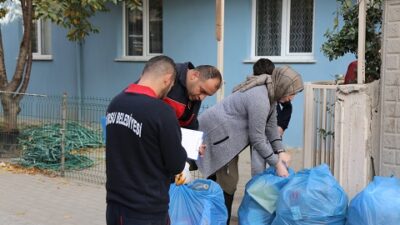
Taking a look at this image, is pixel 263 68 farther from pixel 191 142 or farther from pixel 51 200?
pixel 51 200

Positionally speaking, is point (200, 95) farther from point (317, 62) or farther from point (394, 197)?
point (317, 62)

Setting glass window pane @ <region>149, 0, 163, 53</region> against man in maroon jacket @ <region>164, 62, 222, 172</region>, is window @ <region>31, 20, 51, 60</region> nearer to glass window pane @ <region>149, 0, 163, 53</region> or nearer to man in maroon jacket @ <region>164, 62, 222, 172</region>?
glass window pane @ <region>149, 0, 163, 53</region>

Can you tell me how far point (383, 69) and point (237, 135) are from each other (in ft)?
4.50

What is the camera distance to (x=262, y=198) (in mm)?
4320

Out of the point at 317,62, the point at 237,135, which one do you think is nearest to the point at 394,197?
the point at 237,135

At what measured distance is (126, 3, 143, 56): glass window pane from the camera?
37.4ft

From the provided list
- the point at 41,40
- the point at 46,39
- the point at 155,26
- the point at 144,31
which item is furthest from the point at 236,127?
the point at 41,40

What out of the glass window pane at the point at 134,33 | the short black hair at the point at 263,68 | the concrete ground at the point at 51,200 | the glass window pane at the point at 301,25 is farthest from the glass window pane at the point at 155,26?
the short black hair at the point at 263,68

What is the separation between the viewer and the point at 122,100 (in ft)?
9.12

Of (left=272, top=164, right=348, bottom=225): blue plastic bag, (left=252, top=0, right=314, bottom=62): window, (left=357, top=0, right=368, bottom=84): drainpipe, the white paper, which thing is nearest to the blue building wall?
(left=252, top=0, right=314, bottom=62): window

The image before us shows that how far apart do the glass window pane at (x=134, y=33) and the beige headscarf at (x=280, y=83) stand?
24.5ft

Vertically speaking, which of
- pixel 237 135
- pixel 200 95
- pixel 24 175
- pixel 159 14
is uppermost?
pixel 159 14

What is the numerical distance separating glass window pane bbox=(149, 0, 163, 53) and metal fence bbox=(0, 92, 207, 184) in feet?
10.8

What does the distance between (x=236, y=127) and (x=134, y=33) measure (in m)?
7.70
